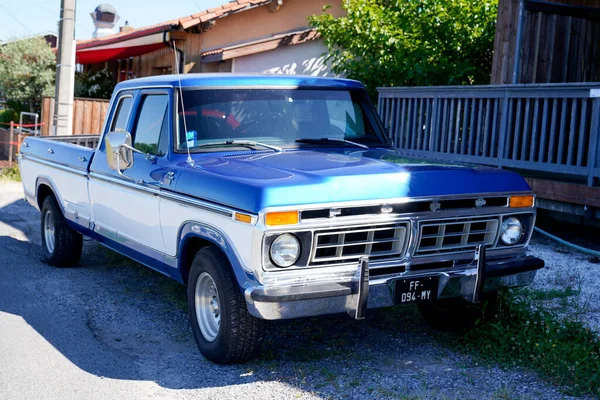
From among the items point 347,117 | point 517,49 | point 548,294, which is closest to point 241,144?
point 347,117

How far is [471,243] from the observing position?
5508mm

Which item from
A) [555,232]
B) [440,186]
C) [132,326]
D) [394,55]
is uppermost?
[394,55]

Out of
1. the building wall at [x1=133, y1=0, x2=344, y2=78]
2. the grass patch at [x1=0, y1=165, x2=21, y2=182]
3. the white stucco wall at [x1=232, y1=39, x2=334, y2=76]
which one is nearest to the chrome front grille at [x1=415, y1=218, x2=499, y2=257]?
the grass patch at [x1=0, y1=165, x2=21, y2=182]

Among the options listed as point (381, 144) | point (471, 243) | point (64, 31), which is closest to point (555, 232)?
point (381, 144)

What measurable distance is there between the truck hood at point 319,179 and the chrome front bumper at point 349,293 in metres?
0.46

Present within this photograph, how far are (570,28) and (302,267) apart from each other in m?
8.82

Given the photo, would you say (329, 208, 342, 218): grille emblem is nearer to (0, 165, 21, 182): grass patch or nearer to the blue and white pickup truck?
the blue and white pickup truck

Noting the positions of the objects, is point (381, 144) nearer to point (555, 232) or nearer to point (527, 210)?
point (527, 210)

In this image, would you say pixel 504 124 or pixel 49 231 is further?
pixel 504 124

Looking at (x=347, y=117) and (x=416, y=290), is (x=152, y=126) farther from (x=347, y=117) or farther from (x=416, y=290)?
(x=416, y=290)

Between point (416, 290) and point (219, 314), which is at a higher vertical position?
point (416, 290)

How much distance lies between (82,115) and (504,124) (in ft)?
38.2

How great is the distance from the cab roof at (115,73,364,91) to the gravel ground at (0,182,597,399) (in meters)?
1.88

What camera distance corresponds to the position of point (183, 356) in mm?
5715
